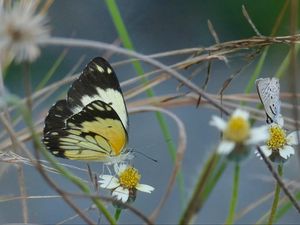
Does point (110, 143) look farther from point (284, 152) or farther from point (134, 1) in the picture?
point (134, 1)

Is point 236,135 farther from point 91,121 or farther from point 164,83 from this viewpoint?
point 164,83

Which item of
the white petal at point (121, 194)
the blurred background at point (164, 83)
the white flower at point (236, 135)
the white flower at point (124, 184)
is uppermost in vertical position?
the blurred background at point (164, 83)

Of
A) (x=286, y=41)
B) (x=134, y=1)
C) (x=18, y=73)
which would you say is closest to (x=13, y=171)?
(x=18, y=73)

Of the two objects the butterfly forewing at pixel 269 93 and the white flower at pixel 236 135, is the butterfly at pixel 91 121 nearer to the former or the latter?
the butterfly forewing at pixel 269 93

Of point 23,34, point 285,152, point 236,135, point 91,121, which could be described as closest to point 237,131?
point 236,135

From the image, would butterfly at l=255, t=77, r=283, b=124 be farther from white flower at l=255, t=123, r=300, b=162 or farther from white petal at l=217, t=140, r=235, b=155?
white petal at l=217, t=140, r=235, b=155

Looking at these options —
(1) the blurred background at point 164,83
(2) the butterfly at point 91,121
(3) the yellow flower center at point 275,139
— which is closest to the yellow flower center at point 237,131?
(3) the yellow flower center at point 275,139

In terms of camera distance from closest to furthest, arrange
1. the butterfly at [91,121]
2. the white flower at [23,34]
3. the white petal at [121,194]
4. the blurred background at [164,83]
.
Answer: the white flower at [23,34] < the white petal at [121,194] < the butterfly at [91,121] < the blurred background at [164,83]
